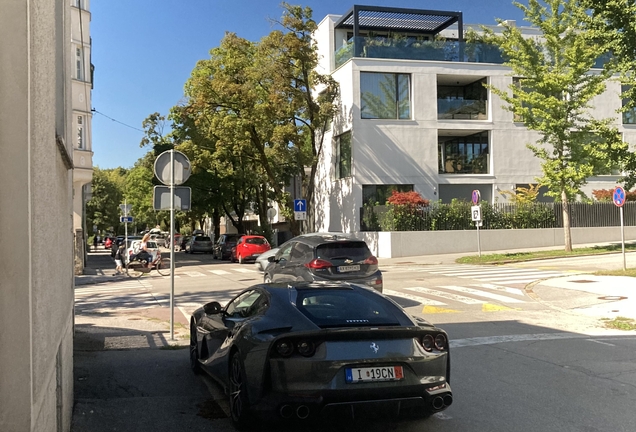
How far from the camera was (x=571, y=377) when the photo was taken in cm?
711

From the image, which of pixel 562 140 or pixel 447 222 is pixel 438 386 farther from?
pixel 447 222

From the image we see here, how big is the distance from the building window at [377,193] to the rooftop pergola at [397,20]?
864cm

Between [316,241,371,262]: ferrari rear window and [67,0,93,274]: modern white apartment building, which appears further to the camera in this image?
[67,0,93,274]: modern white apartment building

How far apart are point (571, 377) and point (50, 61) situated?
6460 mm

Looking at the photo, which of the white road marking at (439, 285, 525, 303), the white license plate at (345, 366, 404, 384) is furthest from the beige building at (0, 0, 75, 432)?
the white road marking at (439, 285, 525, 303)

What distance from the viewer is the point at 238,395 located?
523 centimetres

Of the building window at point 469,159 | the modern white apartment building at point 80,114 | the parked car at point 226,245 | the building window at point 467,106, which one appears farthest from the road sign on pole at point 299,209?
the building window at point 467,106

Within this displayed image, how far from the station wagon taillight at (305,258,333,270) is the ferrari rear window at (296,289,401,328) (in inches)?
243

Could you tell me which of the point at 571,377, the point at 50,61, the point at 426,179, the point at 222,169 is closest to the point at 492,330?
the point at 571,377

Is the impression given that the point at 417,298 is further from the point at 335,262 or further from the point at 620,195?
the point at 620,195

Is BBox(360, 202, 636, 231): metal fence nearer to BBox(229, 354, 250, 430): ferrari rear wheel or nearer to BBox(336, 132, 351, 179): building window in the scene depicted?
BBox(336, 132, 351, 179): building window

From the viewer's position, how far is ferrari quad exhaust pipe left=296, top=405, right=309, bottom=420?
460 centimetres

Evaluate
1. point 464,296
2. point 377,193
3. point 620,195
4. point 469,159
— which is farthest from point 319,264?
point 469,159

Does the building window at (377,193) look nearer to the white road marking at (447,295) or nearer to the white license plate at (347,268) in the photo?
the white road marking at (447,295)
